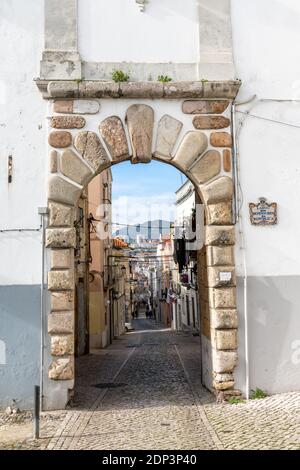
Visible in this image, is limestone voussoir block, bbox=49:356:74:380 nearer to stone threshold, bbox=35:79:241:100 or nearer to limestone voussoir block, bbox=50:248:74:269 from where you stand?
limestone voussoir block, bbox=50:248:74:269

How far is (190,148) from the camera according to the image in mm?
7660

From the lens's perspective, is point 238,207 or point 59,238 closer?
point 59,238

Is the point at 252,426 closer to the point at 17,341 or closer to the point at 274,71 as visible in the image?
the point at 17,341

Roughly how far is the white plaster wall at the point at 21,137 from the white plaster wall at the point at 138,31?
0.74 meters

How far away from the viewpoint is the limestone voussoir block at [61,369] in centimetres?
716

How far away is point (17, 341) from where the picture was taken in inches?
289

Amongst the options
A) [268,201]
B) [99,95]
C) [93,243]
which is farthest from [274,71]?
[93,243]

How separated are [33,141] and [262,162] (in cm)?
341

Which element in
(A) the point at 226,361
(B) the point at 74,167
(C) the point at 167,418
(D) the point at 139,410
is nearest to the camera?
(C) the point at 167,418

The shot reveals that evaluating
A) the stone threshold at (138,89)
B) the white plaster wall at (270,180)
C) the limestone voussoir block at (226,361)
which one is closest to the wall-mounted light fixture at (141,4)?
the stone threshold at (138,89)

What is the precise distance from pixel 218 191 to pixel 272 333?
2.22 meters

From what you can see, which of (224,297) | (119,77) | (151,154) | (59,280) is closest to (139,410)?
(224,297)

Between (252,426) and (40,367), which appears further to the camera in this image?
(40,367)

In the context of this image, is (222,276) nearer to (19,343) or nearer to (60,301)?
(60,301)
